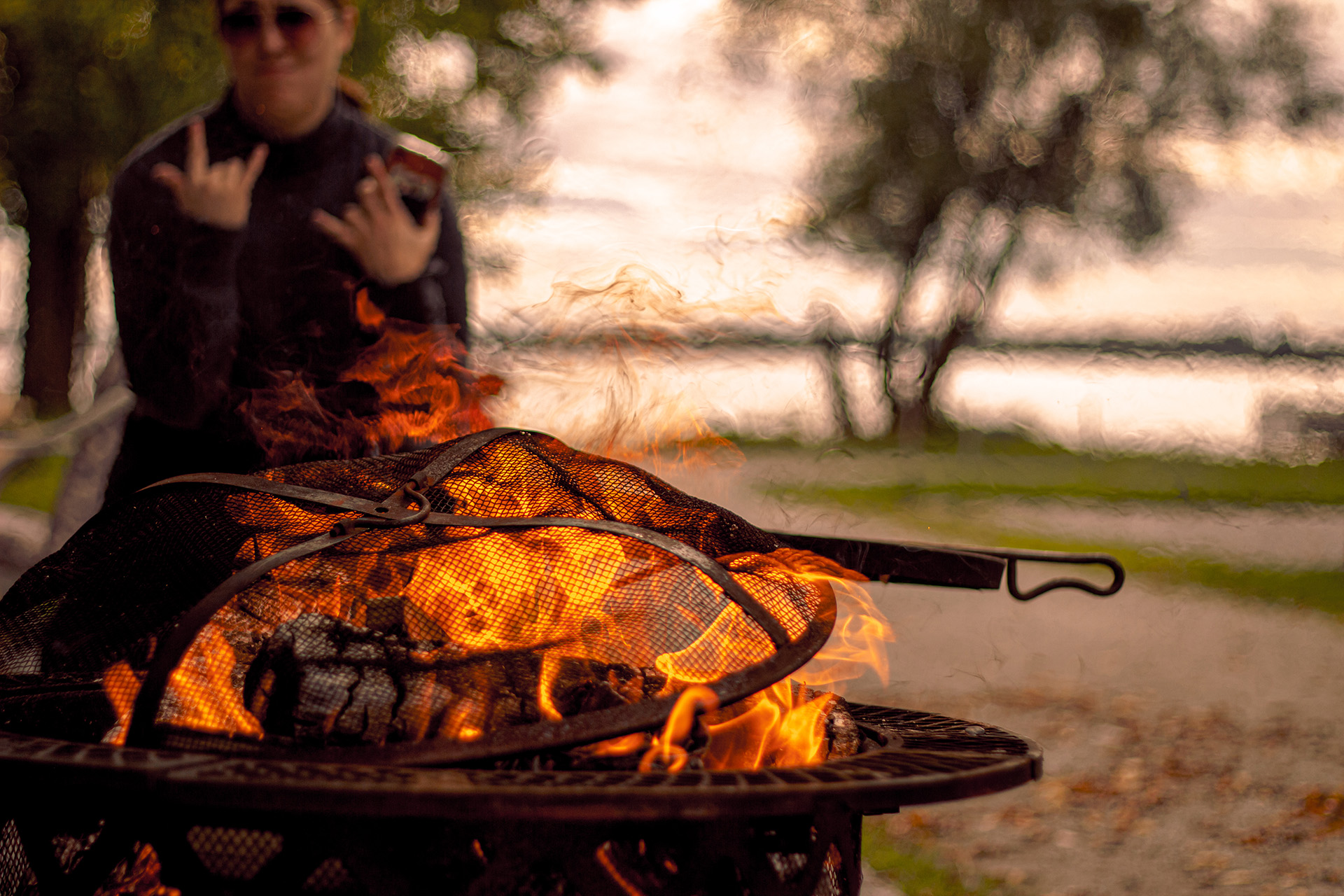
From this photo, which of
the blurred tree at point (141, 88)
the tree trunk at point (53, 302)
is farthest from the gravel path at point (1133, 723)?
the tree trunk at point (53, 302)

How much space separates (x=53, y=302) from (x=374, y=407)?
9217mm

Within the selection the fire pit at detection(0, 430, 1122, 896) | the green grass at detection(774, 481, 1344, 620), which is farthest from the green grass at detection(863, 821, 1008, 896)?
the green grass at detection(774, 481, 1344, 620)

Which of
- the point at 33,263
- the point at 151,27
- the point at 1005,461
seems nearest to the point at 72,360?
the point at 33,263

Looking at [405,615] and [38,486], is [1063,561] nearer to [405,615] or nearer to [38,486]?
[405,615]

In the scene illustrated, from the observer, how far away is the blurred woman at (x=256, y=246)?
2.42m

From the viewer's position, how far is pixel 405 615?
5.16 ft

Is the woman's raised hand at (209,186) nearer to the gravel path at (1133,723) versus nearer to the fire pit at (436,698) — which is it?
the fire pit at (436,698)

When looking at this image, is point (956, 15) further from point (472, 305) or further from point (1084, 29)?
point (472, 305)

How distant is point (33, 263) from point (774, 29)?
7.31 metres

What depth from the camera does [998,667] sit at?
17.5 ft

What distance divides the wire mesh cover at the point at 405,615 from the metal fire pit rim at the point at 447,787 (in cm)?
13

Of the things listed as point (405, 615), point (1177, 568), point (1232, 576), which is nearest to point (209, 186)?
point (405, 615)

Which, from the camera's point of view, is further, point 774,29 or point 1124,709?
point 774,29

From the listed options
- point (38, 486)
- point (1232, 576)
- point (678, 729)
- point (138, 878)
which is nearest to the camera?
point (678, 729)
